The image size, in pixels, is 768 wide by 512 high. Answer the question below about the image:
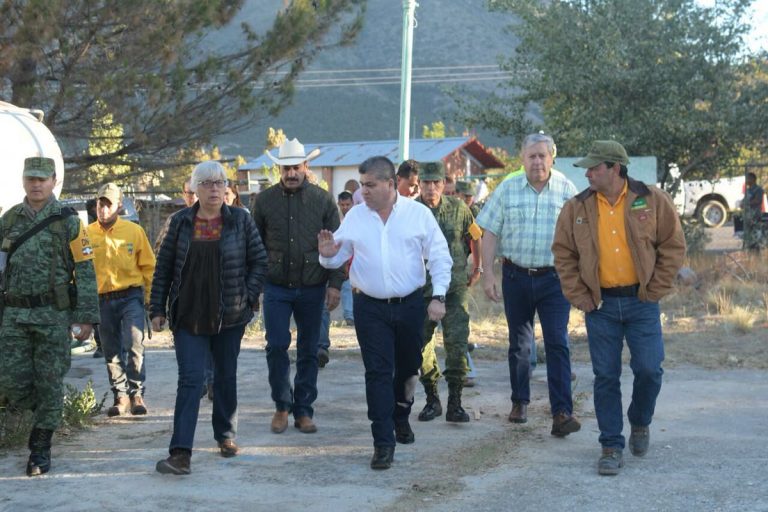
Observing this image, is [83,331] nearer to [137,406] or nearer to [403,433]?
[137,406]

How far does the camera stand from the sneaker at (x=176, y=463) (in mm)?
6574

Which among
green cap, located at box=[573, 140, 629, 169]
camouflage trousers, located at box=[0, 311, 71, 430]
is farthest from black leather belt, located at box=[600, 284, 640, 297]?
camouflage trousers, located at box=[0, 311, 71, 430]

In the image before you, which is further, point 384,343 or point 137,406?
point 137,406

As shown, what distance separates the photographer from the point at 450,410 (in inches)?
323

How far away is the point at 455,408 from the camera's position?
26.9 ft

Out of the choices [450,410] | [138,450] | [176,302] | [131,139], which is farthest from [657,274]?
[131,139]

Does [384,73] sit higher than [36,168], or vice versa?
[384,73]

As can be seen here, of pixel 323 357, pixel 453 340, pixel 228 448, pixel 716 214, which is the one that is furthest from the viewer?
pixel 716 214

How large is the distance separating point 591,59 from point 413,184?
11728mm

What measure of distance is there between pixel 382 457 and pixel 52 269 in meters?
2.36

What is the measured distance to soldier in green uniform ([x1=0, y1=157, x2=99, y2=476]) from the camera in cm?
668

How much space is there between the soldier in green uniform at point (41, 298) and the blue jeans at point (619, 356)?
3.23 meters

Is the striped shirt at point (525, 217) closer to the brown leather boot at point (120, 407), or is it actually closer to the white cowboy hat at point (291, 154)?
the white cowboy hat at point (291, 154)

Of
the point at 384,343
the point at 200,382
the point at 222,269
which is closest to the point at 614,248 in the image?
the point at 384,343
